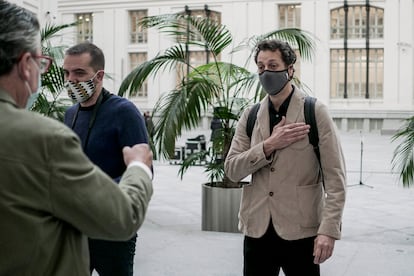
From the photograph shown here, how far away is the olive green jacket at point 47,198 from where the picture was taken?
1.31 meters

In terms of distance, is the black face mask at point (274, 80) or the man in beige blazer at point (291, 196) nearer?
the man in beige blazer at point (291, 196)

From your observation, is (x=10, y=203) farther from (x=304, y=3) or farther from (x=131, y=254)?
(x=304, y=3)

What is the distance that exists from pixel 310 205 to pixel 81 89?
4.09 ft

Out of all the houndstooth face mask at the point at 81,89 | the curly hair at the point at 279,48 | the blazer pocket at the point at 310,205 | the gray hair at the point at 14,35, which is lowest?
the blazer pocket at the point at 310,205

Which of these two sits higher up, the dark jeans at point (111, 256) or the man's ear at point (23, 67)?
Result: the man's ear at point (23, 67)

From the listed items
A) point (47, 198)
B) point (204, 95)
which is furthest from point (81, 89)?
point (204, 95)

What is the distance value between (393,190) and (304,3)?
28359 mm

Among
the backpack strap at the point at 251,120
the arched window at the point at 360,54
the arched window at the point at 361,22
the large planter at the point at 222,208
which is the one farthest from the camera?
the arched window at the point at 361,22

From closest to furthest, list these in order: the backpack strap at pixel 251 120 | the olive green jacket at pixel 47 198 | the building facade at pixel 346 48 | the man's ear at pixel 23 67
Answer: the olive green jacket at pixel 47 198 → the man's ear at pixel 23 67 → the backpack strap at pixel 251 120 → the building facade at pixel 346 48

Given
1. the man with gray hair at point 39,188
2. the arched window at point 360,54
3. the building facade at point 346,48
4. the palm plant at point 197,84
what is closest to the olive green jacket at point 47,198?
the man with gray hair at point 39,188

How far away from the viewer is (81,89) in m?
2.84

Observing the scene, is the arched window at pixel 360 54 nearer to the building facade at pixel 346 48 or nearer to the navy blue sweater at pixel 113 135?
the building facade at pixel 346 48

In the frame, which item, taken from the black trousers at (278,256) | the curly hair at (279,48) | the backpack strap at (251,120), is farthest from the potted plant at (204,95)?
the black trousers at (278,256)

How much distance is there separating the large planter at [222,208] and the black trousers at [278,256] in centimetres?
399
